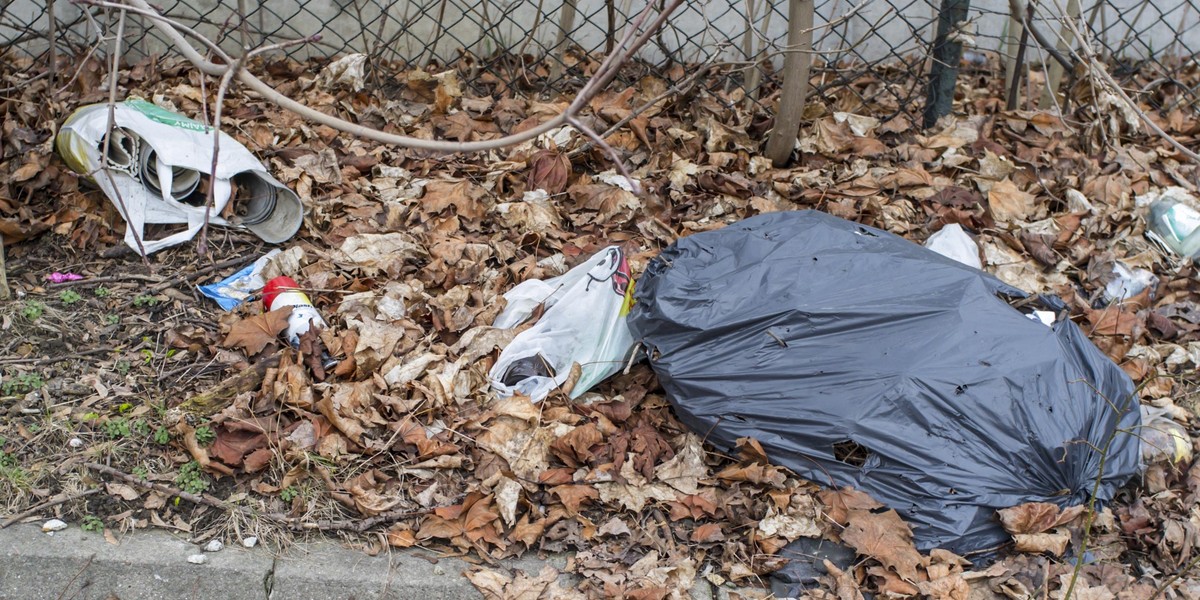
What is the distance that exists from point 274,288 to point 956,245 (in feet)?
7.18

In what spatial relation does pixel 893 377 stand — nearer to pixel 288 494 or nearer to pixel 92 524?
pixel 288 494

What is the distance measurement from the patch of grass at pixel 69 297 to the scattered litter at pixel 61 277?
3.0 inches

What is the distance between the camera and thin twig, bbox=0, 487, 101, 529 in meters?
2.22

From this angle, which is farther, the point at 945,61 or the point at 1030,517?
the point at 945,61

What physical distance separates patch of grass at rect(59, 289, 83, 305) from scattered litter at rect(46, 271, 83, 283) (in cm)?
8

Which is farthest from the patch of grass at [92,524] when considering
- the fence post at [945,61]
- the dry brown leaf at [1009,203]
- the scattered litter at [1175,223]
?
the scattered litter at [1175,223]

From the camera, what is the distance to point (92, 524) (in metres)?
2.24

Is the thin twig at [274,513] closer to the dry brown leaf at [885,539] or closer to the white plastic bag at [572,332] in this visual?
the white plastic bag at [572,332]

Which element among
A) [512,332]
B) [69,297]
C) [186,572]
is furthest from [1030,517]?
[69,297]

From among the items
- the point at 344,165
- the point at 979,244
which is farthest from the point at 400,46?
the point at 979,244

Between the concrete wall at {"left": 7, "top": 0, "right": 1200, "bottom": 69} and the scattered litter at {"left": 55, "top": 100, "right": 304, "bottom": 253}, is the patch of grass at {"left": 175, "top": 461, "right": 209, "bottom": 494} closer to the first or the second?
the scattered litter at {"left": 55, "top": 100, "right": 304, "bottom": 253}

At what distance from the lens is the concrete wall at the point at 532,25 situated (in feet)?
12.8

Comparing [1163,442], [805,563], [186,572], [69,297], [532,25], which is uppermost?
[532,25]

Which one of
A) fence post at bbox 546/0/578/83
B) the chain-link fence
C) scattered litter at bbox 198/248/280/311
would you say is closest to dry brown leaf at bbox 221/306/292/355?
scattered litter at bbox 198/248/280/311
